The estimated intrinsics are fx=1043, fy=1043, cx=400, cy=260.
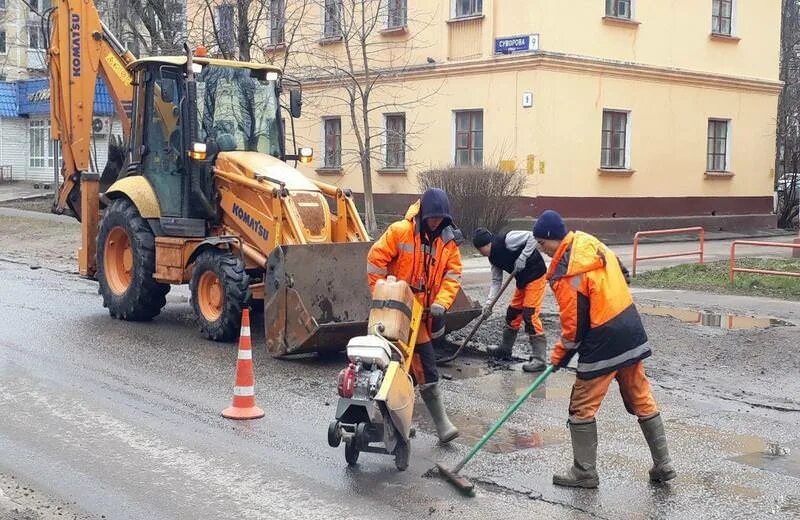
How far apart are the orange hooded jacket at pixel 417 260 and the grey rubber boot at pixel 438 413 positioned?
0.59m

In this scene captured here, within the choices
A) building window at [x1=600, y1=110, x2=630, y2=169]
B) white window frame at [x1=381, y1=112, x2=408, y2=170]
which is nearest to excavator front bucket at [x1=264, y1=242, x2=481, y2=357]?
building window at [x1=600, y1=110, x2=630, y2=169]

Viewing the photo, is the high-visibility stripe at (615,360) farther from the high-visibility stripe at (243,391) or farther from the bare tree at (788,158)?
the bare tree at (788,158)

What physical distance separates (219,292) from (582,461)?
18.7 feet

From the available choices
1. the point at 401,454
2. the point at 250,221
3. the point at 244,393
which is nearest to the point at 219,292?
the point at 250,221

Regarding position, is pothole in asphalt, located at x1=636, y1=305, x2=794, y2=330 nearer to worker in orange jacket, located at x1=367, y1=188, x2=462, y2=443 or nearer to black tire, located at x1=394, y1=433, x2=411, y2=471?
worker in orange jacket, located at x1=367, y1=188, x2=462, y2=443

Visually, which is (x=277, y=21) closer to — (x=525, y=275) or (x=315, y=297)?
(x=315, y=297)

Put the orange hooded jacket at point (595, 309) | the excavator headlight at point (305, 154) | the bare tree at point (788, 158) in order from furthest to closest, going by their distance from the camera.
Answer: the bare tree at point (788, 158) → the excavator headlight at point (305, 154) → the orange hooded jacket at point (595, 309)

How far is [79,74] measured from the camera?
13969 millimetres

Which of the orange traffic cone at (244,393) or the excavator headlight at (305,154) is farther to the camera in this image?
the excavator headlight at (305,154)

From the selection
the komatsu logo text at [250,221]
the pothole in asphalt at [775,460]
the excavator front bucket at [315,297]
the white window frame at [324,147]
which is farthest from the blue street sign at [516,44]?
the pothole in asphalt at [775,460]

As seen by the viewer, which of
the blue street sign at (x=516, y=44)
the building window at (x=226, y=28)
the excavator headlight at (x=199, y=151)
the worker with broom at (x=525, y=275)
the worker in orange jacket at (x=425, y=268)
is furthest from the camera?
the building window at (x=226, y=28)

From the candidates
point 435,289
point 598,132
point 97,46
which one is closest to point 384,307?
point 435,289

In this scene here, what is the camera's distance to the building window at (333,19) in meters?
25.4

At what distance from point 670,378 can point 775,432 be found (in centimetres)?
199
